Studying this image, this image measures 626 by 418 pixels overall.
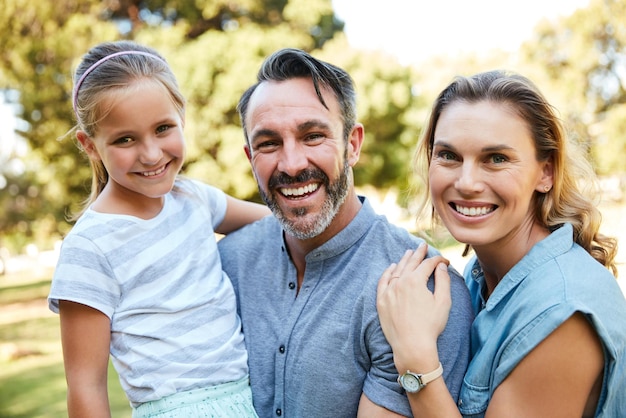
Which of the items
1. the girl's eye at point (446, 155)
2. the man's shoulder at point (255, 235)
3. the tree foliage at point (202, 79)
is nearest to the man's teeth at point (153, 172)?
the man's shoulder at point (255, 235)

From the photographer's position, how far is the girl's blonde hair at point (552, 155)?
6.88 feet

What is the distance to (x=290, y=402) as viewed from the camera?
227 centimetres

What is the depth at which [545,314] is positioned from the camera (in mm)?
1789

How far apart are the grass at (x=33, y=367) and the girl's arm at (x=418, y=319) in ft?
18.3

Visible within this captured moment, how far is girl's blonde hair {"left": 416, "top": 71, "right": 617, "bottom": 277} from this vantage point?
6.88 feet

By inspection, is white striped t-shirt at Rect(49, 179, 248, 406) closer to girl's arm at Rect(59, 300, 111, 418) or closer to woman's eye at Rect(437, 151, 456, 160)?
girl's arm at Rect(59, 300, 111, 418)

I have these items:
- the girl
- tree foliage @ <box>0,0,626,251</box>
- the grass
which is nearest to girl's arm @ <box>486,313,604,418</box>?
the girl

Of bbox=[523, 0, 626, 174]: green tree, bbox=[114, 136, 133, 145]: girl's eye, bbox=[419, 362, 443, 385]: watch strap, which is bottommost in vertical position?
bbox=[523, 0, 626, 174]: green tree

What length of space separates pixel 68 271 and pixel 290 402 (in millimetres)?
954

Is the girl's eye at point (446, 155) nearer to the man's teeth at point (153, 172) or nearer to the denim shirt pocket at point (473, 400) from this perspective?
the denim shirt pocket at point (473, 400)

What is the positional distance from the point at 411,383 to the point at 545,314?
48cm

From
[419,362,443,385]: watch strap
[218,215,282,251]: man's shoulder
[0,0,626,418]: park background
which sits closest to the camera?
[419,362,443,385]: watch strap

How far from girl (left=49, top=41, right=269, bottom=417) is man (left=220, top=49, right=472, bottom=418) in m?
0.18

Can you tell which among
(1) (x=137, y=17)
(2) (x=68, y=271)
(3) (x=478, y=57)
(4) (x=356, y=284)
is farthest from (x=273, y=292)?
(3) (x=478, y=57)
